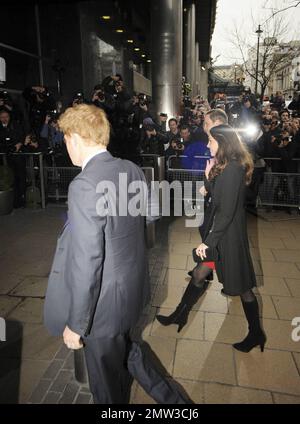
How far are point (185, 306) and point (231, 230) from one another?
102 centimetres

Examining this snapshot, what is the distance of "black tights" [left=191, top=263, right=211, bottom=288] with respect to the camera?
3520mm

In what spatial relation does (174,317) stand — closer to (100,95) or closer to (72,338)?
(72,338)

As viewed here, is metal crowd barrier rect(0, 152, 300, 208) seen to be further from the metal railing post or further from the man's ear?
the man's ear

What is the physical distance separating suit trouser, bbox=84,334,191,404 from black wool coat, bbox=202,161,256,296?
3.31 ft

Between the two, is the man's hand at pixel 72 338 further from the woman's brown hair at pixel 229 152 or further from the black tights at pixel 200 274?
the woman's brown hair at pixel 229 152

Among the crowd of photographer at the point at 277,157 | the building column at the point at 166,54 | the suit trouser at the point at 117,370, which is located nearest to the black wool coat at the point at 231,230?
the suit trouser at the point at 117,370

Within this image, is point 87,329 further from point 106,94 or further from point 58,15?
point 58,15

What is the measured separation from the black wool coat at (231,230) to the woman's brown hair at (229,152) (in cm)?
7

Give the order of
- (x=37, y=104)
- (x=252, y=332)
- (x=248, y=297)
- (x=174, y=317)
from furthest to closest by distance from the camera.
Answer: (x=37, y=104)
(x=174, y=317)
(x=252, y=332)
(x=248, y=297)

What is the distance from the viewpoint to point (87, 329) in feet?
6.79

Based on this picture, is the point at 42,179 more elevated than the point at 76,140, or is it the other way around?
the point at 76,140

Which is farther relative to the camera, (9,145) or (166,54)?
(166,54)

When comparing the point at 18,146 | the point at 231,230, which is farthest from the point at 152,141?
the point at 231,230

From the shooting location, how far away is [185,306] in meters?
3.71
